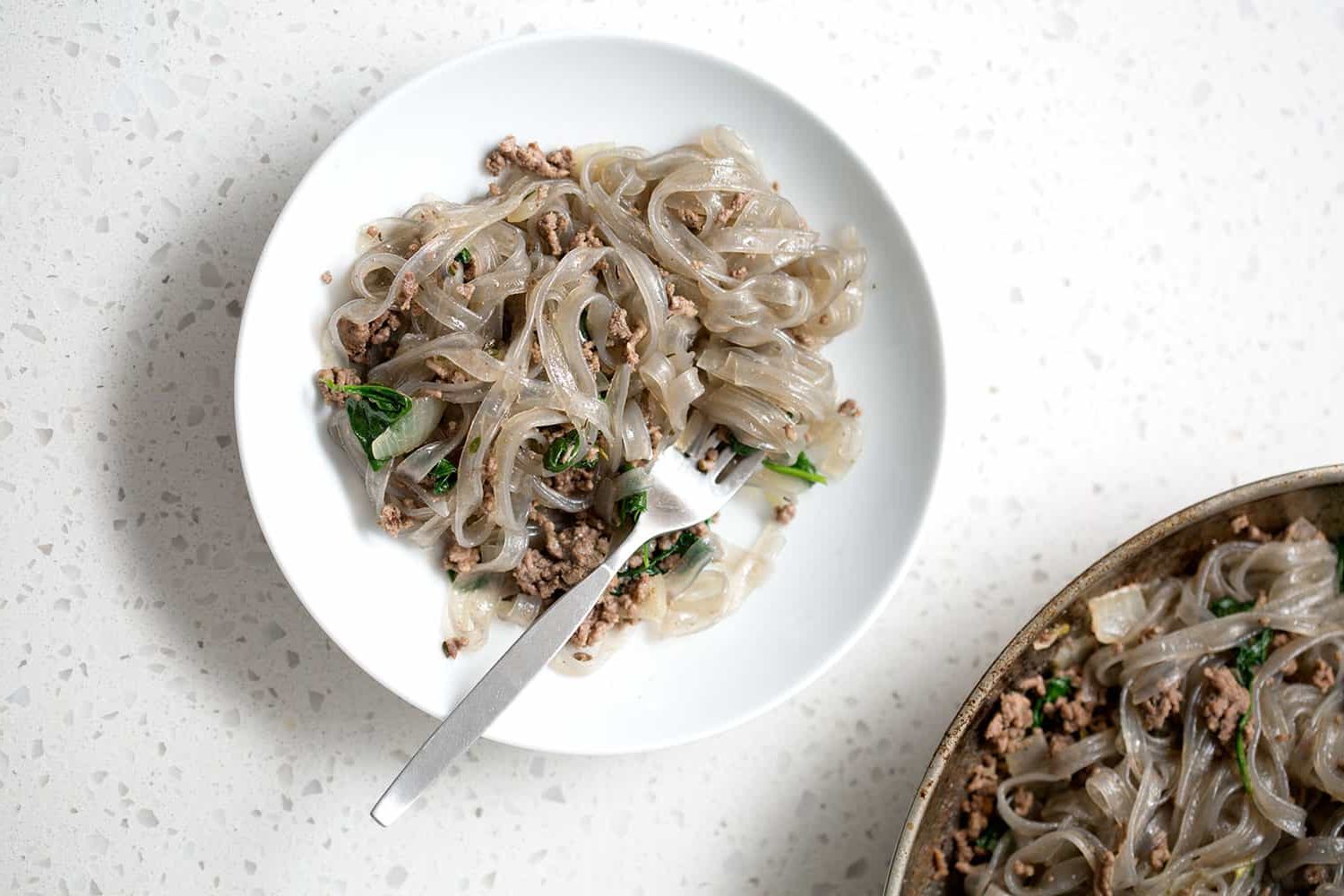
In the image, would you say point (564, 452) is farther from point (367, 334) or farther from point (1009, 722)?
point (1009, 722)

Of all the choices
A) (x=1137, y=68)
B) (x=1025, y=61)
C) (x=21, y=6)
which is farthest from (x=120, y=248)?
(x=1137, y=68)

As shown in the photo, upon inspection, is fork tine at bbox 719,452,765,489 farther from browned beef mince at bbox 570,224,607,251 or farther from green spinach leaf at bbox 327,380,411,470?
green spinach leaf at bbox 327,380,411,470

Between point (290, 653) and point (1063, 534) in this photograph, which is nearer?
point (290, 653)

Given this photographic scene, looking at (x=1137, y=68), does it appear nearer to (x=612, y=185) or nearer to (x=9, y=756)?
(x=612, y=185)

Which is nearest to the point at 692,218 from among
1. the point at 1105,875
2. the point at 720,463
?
the point at 720,463

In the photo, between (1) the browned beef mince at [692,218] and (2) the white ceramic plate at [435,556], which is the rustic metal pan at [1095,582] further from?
(1) the browned beef mince at [692,218]

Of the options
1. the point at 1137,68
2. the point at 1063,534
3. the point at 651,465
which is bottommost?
the point at 651,465

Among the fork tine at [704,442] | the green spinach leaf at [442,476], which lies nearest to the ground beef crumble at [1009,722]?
the fork tine at [704,442]
